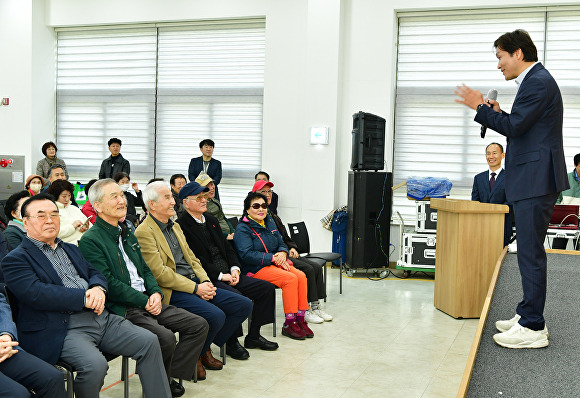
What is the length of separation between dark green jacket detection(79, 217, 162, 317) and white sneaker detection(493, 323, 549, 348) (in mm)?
1949

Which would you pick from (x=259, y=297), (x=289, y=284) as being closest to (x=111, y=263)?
(x=259, y=297)

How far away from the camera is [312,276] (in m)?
5.50

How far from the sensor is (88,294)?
120 inches

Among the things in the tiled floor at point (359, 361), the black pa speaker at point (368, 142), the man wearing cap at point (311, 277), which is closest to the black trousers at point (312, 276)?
the man wearing cap at point (311, 277)

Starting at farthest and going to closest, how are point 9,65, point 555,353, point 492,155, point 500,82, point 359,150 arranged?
point 9,65, point 500,82, point 359,150, point 492,155, point 555,353

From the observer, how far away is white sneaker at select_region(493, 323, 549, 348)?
2.93 meters

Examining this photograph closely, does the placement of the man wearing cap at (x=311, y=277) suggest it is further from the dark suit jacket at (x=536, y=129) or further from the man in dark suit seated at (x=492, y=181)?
the dark suit jacket at (x=536, y=129)

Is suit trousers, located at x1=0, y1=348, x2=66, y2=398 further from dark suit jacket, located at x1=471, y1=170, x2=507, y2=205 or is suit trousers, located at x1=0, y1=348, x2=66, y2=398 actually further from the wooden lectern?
dark suit jacket, located at x1=471, y1=170, x2=507, y2=205

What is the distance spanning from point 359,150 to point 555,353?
491cm

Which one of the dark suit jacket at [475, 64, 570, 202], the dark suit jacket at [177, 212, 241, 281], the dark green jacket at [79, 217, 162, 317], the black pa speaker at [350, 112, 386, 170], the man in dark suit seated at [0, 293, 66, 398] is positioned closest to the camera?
the man in dark suit seated at [0, 293, 66, 398]

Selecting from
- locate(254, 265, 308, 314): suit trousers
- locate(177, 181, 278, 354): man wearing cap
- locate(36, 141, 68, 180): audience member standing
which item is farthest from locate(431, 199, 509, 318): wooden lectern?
locate(36, 141, 68, 180): audience member standing

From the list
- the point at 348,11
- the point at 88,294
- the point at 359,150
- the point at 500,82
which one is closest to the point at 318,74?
the point at 348,11

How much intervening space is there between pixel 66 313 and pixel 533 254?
7.50 ft

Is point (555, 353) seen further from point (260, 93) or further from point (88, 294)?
point (260, 93)
